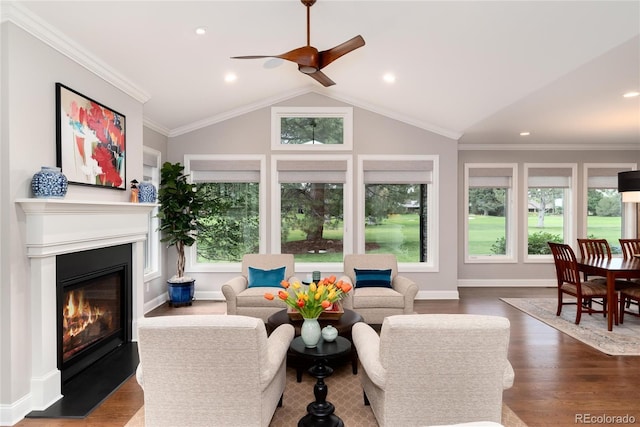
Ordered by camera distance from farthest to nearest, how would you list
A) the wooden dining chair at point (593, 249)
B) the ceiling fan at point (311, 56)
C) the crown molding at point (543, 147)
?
the crown molding at point (543, 147) < the wooden dining chair at point (593, 249) < the ceiling fan at point (311, 56)

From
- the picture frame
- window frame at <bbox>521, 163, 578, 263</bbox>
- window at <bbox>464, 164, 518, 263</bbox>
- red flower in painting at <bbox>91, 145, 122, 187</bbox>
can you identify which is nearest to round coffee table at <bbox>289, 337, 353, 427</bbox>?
the picture frame

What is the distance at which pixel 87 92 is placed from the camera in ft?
10.8

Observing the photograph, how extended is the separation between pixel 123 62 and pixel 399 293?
3791 mm

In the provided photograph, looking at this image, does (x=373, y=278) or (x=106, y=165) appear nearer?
(x=106, y=165)

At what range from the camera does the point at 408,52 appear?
3.80 metres

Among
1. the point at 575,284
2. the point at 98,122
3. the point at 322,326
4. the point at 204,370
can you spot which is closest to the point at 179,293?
the point at 98,122

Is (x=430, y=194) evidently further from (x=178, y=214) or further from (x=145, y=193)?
(x=145, y=193)

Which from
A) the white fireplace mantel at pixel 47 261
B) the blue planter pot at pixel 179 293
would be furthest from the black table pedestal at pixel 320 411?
the blue planter pot at pixel 179 293

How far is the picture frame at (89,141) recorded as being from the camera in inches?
115

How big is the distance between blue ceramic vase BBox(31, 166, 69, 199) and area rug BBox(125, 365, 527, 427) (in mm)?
1668

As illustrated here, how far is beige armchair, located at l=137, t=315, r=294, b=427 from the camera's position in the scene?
1.88 m

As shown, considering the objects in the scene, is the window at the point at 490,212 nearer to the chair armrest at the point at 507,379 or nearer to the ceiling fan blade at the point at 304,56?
the ceiling fan blade at the point at 304,56

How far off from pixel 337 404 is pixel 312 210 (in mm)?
3616

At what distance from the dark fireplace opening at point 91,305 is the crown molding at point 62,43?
64.7 inches
